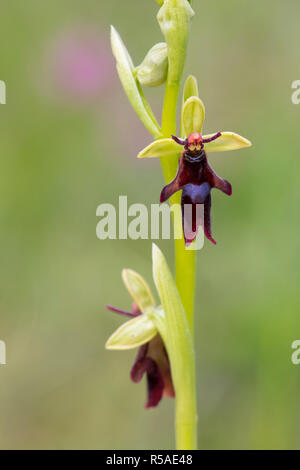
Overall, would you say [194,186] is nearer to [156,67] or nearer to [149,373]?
[156,67]

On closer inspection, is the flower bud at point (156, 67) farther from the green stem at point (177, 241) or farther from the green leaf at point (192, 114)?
the green leaf at point (192, 114)

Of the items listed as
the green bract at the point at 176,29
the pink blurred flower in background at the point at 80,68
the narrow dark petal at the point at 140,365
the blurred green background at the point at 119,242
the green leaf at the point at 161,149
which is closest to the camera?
the green leaf at the point at 161,149

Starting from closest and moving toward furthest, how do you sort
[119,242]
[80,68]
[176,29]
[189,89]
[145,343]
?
[176,29] → [189,89] → [145,343] → [119,242] → [80,68]

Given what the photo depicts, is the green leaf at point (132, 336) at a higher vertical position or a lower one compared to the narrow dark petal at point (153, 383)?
higher

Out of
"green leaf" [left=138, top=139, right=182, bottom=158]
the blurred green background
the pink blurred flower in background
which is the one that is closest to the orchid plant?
"green leaf" [left=138, top=139, right=182, bottom=158]

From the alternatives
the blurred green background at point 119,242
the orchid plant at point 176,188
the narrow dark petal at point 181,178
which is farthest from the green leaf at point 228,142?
the blurred green background at point 119,242

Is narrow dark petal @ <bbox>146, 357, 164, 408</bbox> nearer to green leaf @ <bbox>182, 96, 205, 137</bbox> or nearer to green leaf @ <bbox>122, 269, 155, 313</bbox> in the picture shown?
green leaf @ <bbox>122, 269, 155, 313</bbox>

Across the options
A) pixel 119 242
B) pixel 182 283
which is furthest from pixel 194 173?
pixel 119 242
